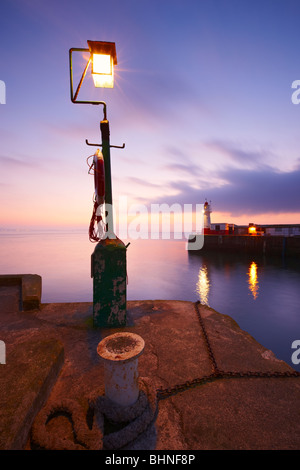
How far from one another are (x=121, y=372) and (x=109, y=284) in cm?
229

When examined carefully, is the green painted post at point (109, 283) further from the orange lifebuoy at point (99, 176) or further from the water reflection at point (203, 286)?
the water reflection at point (203, 286)

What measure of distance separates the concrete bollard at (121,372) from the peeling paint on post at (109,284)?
2.09 metres

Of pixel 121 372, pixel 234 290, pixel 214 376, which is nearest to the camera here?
pixel 121 372

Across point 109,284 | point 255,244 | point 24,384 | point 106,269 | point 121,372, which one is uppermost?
point 106,269

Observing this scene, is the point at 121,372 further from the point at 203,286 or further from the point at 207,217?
the point at 207,217

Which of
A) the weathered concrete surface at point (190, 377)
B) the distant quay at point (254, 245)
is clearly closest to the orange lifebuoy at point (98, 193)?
the weathered concrete surface at point (190, 377)

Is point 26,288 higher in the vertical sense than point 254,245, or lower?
higher

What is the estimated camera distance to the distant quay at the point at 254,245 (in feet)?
122

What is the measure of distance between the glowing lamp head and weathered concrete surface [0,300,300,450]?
4.88 meters

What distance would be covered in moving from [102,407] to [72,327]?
8.48ft

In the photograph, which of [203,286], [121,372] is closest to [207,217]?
[203,286]

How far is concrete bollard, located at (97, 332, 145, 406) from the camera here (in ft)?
7.42

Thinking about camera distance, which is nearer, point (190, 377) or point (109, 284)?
point (190, 377)

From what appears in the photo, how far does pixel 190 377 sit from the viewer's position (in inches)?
121
